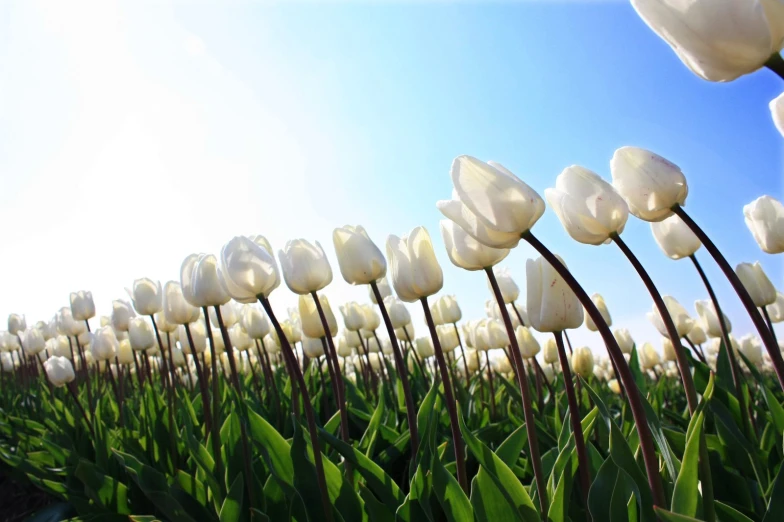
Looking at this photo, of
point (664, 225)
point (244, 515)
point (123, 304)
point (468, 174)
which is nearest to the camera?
point (468, 174)

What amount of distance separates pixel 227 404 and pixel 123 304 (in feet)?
4.06

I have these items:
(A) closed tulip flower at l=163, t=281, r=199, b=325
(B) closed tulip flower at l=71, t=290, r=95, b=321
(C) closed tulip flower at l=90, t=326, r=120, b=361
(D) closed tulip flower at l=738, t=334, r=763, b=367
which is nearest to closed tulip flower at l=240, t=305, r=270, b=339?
(A) closed tulip flower at l=163, t=281, r=199, b=325

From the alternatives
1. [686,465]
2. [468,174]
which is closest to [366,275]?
[468,174]

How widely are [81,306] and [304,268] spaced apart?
333 centimetres

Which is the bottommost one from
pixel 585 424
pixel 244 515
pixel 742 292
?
pixel 244 515

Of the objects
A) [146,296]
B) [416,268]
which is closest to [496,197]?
[416,268]

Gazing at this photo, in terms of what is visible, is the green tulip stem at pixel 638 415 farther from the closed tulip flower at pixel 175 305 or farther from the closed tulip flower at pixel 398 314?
the closed tulip flower at pixel 398 314

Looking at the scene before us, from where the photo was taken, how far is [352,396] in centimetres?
361

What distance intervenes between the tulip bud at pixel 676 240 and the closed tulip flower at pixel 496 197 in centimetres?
105

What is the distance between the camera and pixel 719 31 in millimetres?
955

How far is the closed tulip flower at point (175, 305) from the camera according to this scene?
2.90m

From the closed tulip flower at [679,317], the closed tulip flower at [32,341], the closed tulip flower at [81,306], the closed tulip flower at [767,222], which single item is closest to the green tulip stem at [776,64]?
the closed tulip flower at [767,222]

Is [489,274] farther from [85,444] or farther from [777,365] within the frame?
[85,444]

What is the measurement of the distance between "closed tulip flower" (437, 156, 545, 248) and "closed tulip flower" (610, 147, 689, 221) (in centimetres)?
26
